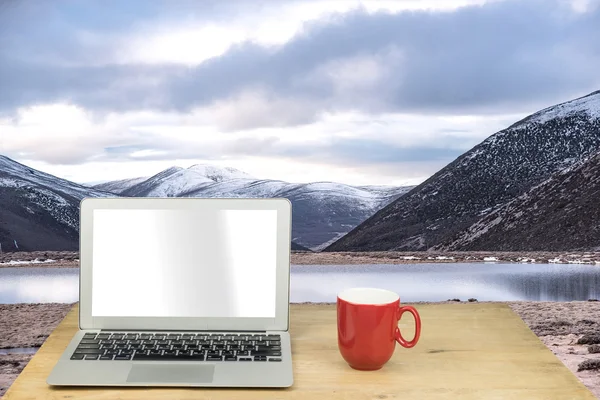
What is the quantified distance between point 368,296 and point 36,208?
624 cm

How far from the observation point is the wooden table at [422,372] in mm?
885

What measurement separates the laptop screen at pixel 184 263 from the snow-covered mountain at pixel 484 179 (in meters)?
5.41

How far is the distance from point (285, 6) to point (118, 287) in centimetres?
510

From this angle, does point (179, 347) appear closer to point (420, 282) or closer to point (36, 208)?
point (420, 282)

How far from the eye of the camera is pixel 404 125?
6.39 meters

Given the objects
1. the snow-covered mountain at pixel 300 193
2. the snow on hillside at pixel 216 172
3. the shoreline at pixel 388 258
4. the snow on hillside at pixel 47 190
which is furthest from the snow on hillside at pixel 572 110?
the snow on hillside at pixel 47 190

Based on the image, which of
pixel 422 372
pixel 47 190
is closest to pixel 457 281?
pixel 47 190

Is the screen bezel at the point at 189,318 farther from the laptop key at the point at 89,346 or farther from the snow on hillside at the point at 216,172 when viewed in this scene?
the snow on hillside at the point at 216,172

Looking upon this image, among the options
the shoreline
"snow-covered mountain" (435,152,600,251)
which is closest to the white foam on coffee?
the shoreline

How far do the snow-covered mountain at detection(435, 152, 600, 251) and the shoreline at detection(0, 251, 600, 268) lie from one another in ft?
0.73

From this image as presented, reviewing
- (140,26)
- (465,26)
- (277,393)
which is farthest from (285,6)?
(277,393)

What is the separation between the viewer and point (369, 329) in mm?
938

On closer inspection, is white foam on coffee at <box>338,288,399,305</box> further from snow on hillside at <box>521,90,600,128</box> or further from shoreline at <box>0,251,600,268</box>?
snow on hillside at <box>521,90,600,128</box>

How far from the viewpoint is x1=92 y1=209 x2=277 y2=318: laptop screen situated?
42.4 inches
